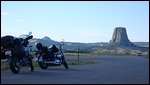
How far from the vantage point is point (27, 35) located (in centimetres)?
1909

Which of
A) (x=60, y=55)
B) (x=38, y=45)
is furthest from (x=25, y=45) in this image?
(x=60, y=55)

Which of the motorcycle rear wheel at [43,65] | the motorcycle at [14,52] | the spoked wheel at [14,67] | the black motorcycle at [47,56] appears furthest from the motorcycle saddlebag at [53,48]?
the spoked wheel at [14,67]

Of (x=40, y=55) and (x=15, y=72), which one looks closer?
(x=15, y=72)

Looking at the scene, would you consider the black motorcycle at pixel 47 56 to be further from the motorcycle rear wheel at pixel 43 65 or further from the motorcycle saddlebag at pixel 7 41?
the motorcycle saddlebag at pixel 7 41

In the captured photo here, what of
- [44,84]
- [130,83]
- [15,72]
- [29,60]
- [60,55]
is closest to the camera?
[44,84]

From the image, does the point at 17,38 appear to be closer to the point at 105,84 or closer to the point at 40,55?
the point at 40,55

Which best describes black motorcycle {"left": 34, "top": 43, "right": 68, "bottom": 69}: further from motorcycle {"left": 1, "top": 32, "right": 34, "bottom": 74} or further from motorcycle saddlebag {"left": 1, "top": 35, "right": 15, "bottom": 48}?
motorcycle saddlebag {"left": 1, "top": 35, "right": 15, "bottom": 48}

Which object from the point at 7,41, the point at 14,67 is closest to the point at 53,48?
the point at 7,41

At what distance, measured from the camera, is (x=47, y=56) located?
2153 centimetres

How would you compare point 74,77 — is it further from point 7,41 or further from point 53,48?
point 53,48

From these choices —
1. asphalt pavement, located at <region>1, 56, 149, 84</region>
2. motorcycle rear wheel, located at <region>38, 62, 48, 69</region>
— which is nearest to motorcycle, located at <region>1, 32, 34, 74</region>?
asphalt pavement, located at <region>1, 56, 149, 84</region>

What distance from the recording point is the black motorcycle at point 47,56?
20.9 metres

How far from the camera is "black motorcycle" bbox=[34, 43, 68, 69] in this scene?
20.9 meters

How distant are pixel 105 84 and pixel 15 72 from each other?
508 centimetres
